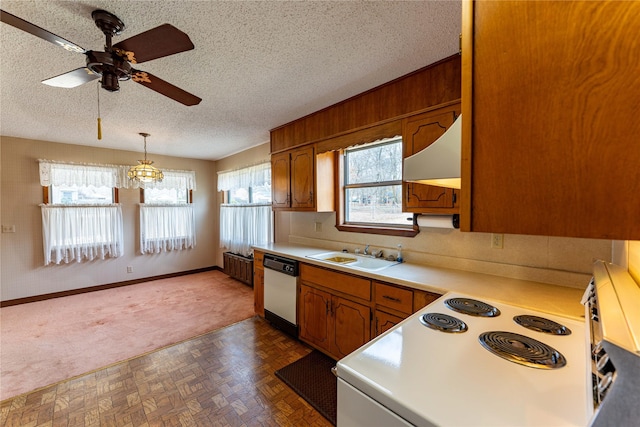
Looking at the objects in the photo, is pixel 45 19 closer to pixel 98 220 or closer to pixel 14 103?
pixel 14 103

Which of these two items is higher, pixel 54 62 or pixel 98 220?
pixel 54 62

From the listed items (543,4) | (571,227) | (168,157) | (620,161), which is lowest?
(571,227)

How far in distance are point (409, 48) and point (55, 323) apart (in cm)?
487

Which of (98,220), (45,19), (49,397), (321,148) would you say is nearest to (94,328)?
(49,397)

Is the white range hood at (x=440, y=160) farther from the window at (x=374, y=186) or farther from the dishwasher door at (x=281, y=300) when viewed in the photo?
the dishwasher door at (x=281, y=300)

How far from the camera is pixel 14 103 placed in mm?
2516

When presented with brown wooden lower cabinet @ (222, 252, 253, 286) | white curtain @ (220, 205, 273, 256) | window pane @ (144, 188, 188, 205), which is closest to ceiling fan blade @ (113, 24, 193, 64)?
white curtain @ (220, 205, 273, 256)

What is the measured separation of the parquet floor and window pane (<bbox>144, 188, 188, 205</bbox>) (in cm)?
335

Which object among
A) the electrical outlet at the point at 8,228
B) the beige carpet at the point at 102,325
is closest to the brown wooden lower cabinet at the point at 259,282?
the beige carpet at the point at 102,325

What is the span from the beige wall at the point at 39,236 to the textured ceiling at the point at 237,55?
0.98 m

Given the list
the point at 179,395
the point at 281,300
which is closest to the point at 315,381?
the point at 281,300

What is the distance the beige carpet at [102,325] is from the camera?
238 centimetres

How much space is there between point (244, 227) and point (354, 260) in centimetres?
274

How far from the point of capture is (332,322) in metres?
2.29
